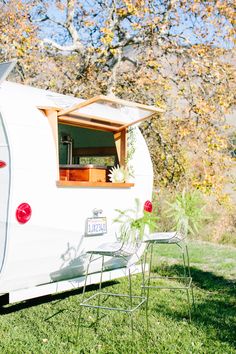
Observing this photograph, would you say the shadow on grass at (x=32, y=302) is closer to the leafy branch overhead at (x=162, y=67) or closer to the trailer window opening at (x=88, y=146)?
the trailer window opening at (x=88, y=146)

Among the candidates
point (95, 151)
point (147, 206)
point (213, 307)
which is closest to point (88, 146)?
point (95, 151)

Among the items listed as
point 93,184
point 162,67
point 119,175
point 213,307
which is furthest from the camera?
point 162,67

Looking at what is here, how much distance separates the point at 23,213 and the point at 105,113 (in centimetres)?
177

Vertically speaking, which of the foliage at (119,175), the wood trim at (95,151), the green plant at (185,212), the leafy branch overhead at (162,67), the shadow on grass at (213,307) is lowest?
the shadow on grass at (213,307)

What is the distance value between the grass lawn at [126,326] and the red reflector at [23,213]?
1168 millimetres

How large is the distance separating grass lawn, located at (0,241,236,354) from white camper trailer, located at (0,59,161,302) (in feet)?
1.41

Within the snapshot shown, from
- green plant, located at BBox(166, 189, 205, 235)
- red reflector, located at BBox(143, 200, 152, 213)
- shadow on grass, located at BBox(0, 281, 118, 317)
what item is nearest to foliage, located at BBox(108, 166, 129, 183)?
red reflector, located at BBox(143, 200, 152, 213)

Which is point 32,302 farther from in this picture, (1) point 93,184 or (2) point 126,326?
(1) point 93,184

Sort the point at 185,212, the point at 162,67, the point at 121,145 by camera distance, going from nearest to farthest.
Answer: the point at 185,212, the point at 121,145, the point at 162,67

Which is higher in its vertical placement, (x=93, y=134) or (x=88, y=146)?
(x=93, y=134)

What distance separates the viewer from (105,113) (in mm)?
6094

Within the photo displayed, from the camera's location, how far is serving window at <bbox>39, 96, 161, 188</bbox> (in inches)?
220

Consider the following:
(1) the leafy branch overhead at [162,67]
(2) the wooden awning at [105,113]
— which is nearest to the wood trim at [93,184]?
(2) the wooden awning at [105,113]

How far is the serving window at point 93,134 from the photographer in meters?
5.59
